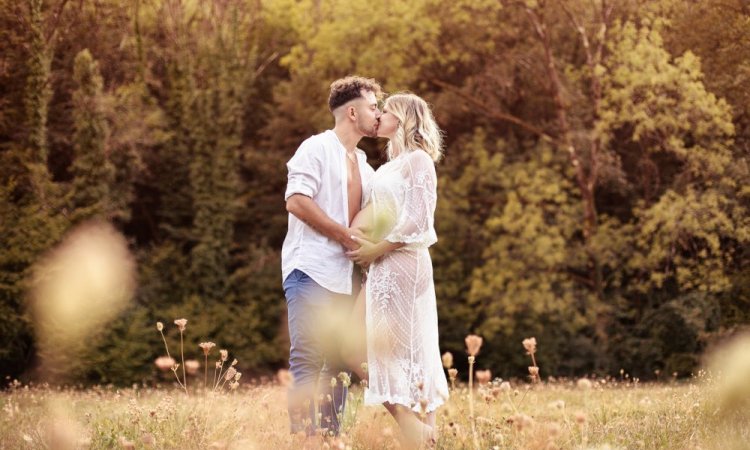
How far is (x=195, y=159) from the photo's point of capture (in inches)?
885

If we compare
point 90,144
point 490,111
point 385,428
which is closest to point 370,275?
point 385,428

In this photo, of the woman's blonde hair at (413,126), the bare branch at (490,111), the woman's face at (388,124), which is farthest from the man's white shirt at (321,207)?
the bare branch at (490,111)

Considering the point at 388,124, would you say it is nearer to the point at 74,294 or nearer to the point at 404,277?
the point at 404,277

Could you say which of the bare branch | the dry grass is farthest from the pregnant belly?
the bare branch

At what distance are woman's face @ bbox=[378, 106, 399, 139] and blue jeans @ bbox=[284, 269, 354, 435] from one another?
3.12ft

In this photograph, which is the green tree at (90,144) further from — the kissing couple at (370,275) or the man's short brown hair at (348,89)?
the kissing couple at (370,275)

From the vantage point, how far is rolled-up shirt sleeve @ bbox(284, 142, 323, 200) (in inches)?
198

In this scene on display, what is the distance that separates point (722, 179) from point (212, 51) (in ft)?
43.1

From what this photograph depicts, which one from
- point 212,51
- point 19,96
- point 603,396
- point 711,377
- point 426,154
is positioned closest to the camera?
point 426,154

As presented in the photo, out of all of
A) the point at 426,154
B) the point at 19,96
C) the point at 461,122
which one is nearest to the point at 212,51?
the point at 19,96

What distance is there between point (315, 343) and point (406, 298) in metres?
0.57

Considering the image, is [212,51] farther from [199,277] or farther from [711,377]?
[711,377]

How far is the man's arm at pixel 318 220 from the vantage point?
4.95 metres

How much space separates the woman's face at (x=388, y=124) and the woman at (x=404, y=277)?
0.01 m
